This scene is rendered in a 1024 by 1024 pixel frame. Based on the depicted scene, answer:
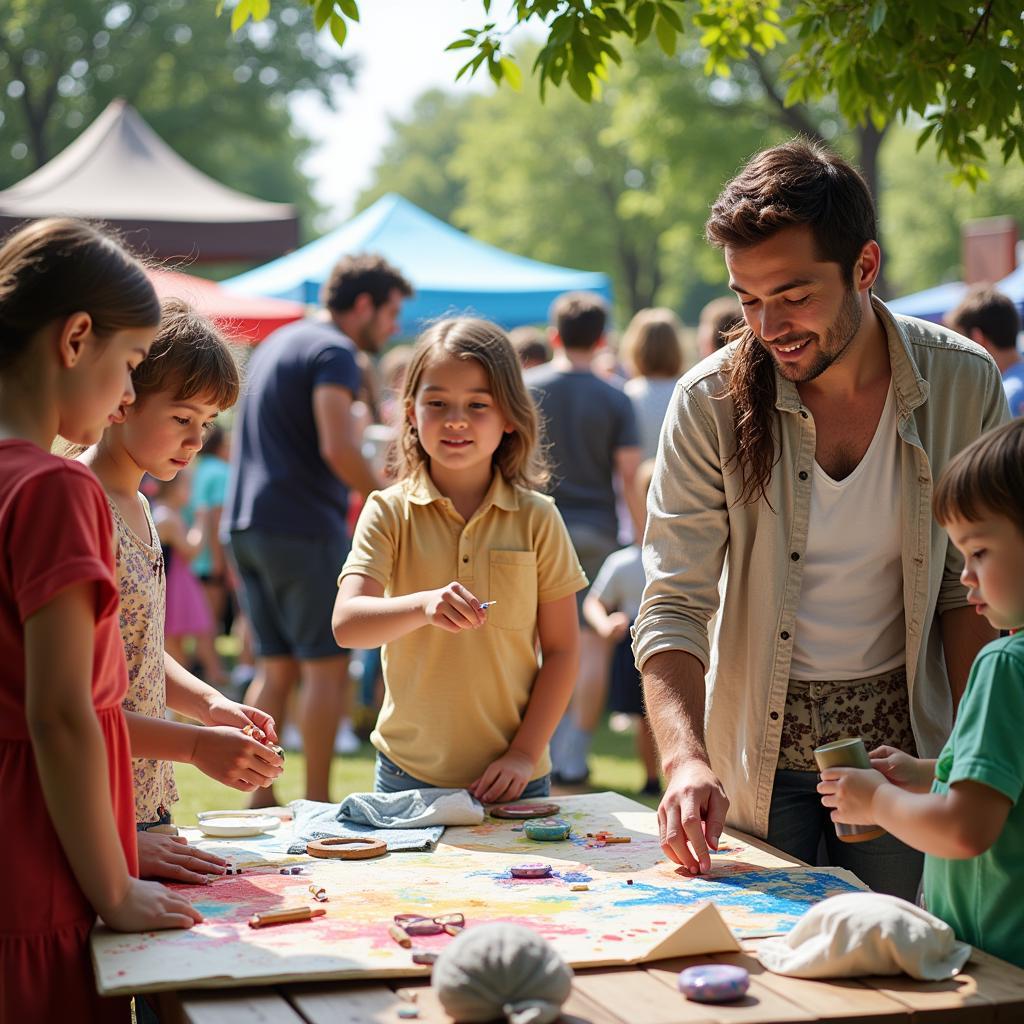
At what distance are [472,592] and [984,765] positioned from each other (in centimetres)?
153

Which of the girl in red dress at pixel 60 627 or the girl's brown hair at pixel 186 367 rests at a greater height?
the girl's brown hair at pixel 186 367

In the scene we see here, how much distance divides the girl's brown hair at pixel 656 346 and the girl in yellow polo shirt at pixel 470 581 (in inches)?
151

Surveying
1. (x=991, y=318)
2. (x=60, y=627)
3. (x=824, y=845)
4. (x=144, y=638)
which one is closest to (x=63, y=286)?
(x=60, y=627)

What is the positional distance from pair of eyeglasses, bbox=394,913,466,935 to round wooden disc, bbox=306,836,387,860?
0.42m

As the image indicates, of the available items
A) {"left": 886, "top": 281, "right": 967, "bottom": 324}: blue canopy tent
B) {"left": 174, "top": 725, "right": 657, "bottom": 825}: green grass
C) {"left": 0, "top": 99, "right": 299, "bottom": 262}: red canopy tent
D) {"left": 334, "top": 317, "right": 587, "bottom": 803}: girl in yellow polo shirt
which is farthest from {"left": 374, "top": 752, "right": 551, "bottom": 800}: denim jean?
{"left": 0, "top": 99, "right": 299, "bottom": 262}: red canopy tent

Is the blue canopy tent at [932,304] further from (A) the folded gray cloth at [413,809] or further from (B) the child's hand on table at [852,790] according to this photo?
(B) the child's hand on table at [852,790]

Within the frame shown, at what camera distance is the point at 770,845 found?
2619mm

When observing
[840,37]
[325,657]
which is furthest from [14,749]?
[325,657]

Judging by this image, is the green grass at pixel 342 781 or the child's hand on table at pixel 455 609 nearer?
the child's hand on table at pixel 455 609

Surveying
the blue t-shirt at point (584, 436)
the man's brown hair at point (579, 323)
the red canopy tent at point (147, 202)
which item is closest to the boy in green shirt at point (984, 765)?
the blue t-shirt at point (584, 436)

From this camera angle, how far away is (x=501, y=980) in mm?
1638

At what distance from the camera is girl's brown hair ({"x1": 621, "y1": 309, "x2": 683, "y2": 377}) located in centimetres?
708

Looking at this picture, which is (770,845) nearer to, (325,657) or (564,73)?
(564,73)

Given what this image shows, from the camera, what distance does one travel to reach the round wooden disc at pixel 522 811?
9.21 feet
